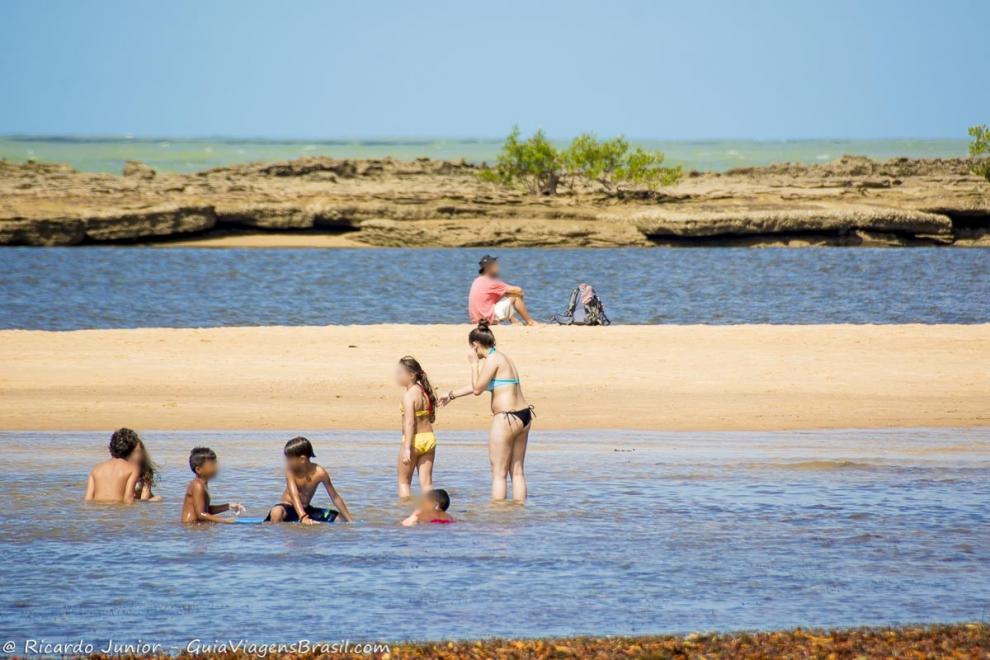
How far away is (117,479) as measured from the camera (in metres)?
11.2

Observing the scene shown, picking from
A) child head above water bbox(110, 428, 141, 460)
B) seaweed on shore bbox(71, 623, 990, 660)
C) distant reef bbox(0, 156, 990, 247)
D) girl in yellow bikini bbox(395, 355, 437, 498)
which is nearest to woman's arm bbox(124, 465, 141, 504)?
child head above water bbox(110, 428, 141, 460)

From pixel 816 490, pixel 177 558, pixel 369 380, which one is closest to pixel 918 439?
pixel 816 490

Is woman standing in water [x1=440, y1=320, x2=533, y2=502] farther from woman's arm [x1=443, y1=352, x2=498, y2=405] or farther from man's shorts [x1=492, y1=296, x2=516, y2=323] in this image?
man's shorts [x1=492, y1=296, x2=516, y2=323]

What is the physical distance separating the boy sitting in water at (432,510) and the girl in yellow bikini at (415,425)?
54 centimetres

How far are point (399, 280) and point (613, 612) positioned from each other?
33784 millimetres

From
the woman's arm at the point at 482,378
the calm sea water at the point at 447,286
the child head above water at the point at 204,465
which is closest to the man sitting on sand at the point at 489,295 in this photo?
the calm sea water at the point at 447,286

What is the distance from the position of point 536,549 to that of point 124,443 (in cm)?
369

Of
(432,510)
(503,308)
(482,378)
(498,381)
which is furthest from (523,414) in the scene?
(503,308)

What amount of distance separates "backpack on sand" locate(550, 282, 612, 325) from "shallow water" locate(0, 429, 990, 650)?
970 cm

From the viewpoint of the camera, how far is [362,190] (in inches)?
3078

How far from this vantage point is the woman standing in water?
10984 millimetres

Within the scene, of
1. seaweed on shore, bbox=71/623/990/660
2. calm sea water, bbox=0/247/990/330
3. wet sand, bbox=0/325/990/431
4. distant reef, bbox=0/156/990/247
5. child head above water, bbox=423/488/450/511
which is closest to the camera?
seaweed on shore, bbox=71/623/990/660

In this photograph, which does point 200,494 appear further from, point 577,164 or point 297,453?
point 577,164

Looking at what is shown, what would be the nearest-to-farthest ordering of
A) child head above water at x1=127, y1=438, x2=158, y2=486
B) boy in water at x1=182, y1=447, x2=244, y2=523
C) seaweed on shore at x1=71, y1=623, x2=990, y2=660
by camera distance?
seaweed on shore at x1=71, y1=623, x2=990, y2=660 → boy in water at x1=182, y1=447, x2=244, y2=523 → child head above water at x1=127, y1=438, x2=158, y2=486
